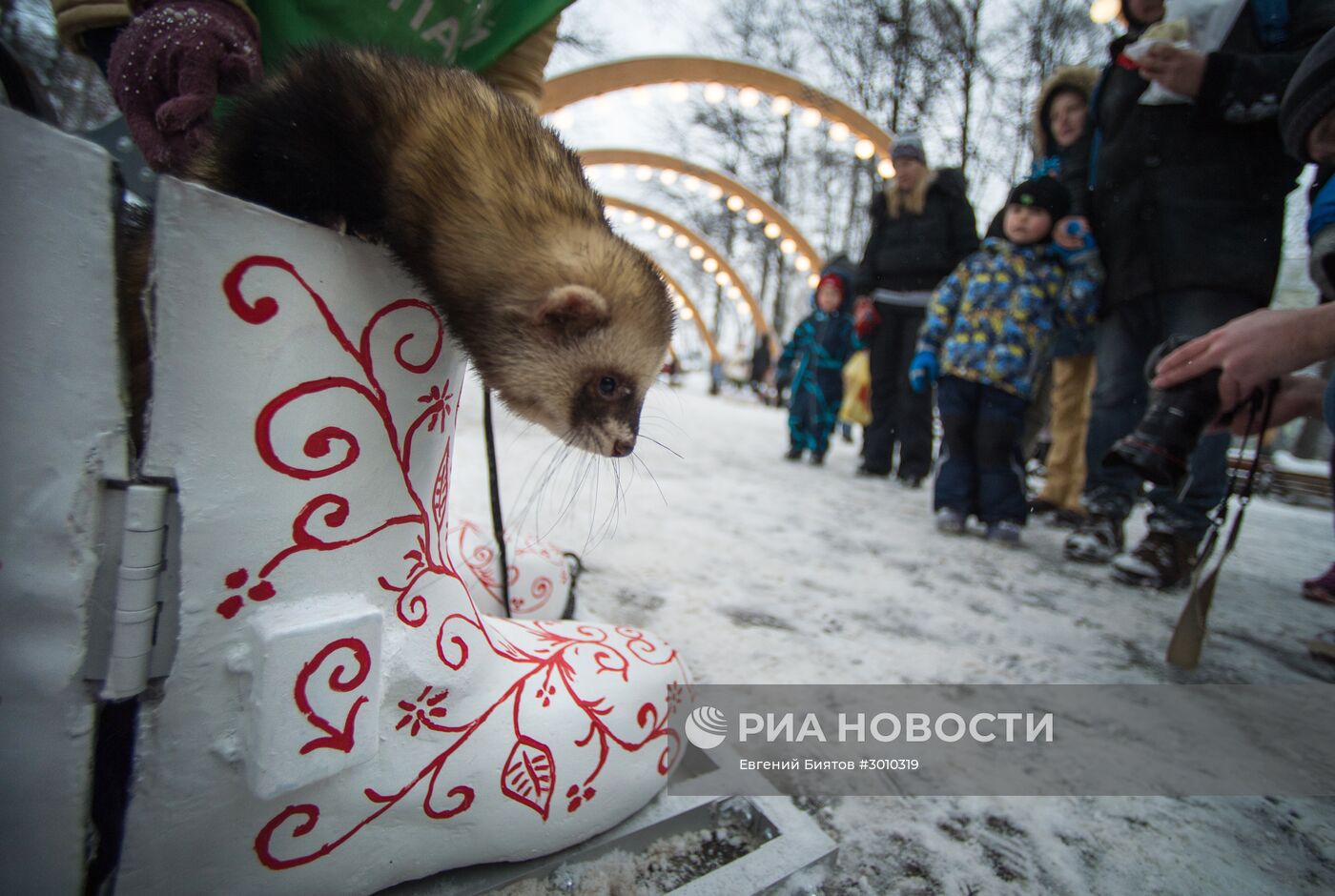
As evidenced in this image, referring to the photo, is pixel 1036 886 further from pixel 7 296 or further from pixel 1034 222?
pixel 1034 222

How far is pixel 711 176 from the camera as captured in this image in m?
8.22

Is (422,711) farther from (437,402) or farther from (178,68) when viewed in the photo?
(178,68)

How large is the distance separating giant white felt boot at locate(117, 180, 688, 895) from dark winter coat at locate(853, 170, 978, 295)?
3623mm

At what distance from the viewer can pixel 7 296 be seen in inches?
13.5

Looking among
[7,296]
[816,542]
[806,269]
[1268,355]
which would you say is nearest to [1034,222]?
[1268,355]

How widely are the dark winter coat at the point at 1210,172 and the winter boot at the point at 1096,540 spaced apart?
0.85 meters

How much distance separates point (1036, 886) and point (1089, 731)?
0.46 metres

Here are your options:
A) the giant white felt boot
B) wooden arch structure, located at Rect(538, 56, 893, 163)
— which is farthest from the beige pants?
the giant white felt boot

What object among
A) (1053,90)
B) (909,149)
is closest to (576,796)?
(1053,90)

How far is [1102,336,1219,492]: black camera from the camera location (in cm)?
130

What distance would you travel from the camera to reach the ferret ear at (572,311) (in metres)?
0.56

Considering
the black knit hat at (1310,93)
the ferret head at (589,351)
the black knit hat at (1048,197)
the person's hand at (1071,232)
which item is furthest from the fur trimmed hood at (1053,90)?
the ferret head at (589,351)

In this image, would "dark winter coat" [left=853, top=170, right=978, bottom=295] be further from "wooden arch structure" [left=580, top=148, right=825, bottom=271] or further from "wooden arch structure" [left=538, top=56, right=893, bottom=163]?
"wooden arch structure" [left=580, top=148, right=825, bottom=271]

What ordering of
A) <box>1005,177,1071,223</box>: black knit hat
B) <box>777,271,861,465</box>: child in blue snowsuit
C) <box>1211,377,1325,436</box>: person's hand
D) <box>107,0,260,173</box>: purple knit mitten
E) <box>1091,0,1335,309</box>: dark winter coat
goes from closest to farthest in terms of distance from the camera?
<box>107,0,260,173</box>: purple knit mitten < <box>1211,377,1325,436</box>: person's hand < <box>1091,0,1335,309</box>: dark winter coat < <box>1005,177,1071,223</box>: black knit hat < <box>777,271,861,465</box>: child in blue snowsuit
